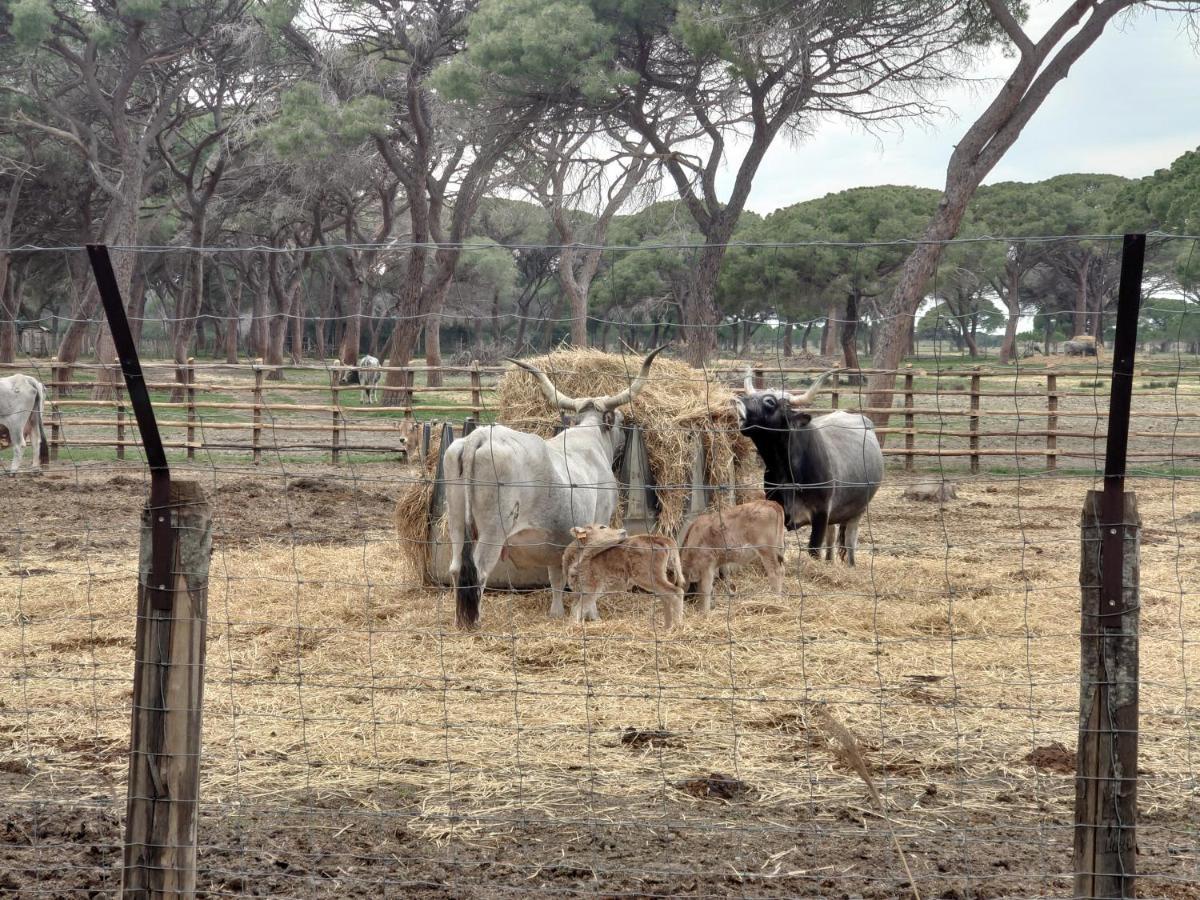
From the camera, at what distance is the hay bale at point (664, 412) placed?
9562 millimetres

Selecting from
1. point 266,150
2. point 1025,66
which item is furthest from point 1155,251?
point 266,150

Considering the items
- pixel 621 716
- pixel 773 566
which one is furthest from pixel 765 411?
pixel 621 716

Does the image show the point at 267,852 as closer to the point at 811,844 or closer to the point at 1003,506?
the point at 811,844

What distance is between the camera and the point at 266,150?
103ft

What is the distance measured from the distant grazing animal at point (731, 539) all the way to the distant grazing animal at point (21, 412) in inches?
451

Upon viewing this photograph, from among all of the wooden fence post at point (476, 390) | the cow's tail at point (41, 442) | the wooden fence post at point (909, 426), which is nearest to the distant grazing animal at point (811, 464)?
the wooden fence post at point (476, 390)

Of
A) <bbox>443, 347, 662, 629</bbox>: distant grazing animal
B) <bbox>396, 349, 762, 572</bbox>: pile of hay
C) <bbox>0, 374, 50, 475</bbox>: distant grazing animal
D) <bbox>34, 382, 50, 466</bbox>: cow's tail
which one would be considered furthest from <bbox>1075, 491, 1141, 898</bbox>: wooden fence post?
<bbox>34, 382, 50, 466</bbox>: cow's tail

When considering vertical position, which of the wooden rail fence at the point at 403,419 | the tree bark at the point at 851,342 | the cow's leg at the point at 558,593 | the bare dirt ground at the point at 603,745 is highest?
the tree bark at the point at 851,342

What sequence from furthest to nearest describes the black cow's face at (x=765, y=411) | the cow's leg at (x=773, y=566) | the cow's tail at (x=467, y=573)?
the black cow's face at (x=765, y=411) → the cow's leg at (x=773, y=566) → the cow's tail at (x=467, y=573)

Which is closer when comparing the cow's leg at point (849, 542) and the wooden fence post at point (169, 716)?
the wooden fence post at point (169, 716)

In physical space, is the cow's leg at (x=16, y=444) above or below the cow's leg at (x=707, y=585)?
above

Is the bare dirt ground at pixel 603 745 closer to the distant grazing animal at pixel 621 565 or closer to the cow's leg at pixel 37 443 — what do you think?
the distant grazing animal at pixel 621 565

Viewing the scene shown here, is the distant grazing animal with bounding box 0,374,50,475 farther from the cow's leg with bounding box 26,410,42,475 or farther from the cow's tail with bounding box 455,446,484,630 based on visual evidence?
the cow's tail with bounding box 455,446,484,630

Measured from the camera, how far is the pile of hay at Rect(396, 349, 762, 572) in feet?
30.2
